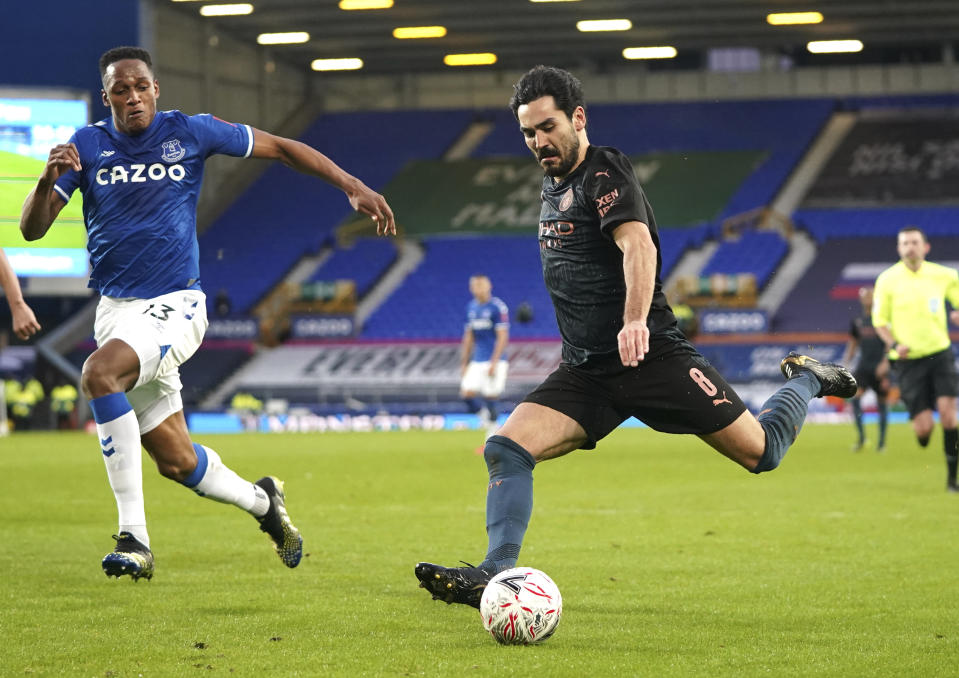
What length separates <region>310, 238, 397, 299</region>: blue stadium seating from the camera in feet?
116

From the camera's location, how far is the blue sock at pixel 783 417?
5.50 m

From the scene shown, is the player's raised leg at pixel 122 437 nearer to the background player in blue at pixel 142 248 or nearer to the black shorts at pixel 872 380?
the background player in blue at pixel 142 248

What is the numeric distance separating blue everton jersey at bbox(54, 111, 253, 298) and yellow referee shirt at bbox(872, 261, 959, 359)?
6.95 metres

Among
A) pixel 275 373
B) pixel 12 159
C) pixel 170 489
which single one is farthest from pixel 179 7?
pixel 170 489

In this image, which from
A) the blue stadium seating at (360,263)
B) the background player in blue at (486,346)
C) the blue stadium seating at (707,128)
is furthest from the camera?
the blue stadium seating at (707,128)

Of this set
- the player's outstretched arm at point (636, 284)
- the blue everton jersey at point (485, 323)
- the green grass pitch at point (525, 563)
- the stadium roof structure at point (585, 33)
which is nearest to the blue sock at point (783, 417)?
the green grass pitch at point (525, 563)

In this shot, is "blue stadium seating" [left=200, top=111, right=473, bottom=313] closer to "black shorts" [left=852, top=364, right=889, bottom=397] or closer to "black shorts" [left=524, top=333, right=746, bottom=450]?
"black shorts" [left=852, top=364, right=889, bottom=397]

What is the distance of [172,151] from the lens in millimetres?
6434

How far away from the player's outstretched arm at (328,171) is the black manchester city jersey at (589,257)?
3.16ft

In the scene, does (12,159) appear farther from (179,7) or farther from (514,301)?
(514,301)

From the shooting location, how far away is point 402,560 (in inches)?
284

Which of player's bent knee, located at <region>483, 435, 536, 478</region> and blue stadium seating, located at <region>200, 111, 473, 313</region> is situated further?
blue stadium seating, located at <region>200, 111, 473, 313</region>

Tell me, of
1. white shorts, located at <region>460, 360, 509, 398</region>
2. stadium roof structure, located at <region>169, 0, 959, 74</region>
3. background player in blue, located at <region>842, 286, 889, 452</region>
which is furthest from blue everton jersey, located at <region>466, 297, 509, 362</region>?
stadium roof structure, located at <region>169, 0, 959, 74</region>

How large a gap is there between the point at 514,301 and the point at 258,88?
965cm
